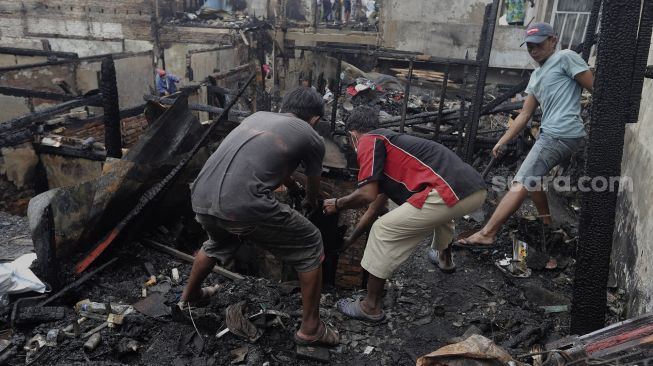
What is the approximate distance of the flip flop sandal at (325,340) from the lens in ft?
10.1

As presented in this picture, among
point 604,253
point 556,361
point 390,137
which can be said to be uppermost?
point 390,137

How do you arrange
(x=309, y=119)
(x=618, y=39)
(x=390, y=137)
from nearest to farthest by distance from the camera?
(x=618, y=39) → (x=309, y=119) → (x=390, y=137)

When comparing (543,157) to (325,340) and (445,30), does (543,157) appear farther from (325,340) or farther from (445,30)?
(445,30)

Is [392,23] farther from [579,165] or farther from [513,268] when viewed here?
[513,268]

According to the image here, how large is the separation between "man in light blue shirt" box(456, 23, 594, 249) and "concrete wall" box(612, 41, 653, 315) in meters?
0.49

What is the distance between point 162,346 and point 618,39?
319cm

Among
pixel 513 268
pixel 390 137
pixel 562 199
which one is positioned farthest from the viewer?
pixel 562 199

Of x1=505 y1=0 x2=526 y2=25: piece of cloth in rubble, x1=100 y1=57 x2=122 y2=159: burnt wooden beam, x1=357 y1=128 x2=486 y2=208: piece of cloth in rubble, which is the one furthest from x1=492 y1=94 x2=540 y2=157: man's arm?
x1=505 y1=0 x2=526 y2=25: piece of cloth in rubble

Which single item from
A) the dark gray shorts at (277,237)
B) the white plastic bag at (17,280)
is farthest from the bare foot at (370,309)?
the white plastic bag at (17,280)

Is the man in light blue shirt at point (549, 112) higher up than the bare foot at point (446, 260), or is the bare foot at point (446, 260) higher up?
the man in light blue shirt at point (549, 112)

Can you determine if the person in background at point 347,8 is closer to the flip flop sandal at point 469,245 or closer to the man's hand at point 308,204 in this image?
the flip flop sandal at point 469,245

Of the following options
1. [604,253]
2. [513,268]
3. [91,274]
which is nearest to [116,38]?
[91,274]

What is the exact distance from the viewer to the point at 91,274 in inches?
144

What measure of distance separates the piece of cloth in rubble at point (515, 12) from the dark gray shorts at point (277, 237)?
15.5 m
